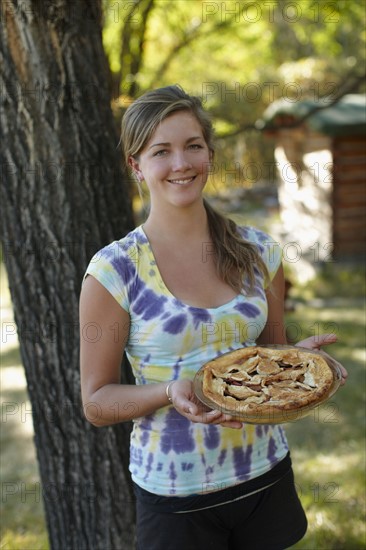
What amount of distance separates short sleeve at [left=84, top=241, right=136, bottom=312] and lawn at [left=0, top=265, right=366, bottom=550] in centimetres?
205

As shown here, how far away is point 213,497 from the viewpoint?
189cm

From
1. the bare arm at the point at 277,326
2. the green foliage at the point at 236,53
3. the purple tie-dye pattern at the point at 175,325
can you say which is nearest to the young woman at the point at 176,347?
the purple tie-dye pattern at the point at 175,325

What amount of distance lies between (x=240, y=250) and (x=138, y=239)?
0.31 metres

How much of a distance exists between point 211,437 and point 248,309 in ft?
1.20

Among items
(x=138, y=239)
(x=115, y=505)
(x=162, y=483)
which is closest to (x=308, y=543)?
(x=115, y=505)

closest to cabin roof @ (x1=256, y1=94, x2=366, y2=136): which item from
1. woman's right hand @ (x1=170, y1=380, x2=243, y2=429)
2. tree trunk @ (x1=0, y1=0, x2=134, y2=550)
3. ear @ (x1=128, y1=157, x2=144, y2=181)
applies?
tree trunk @ (x1=0, y1=0, x2=134, y2=550)

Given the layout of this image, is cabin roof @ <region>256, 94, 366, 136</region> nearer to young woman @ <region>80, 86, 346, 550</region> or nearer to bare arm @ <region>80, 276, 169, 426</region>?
young woman @ <region>80, 86, 346, 550</region>

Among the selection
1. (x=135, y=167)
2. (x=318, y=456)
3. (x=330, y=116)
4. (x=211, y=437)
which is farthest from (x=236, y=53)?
(x=211, y=437)

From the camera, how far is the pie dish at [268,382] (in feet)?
5.73

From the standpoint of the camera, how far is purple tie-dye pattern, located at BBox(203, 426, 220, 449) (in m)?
1.92

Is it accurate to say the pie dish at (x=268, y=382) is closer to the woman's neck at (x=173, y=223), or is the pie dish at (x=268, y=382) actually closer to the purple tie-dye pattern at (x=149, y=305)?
the purple tie-dye pattern at (x=149, y=305)

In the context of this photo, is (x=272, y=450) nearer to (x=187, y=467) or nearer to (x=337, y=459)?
(x=187, y=467)

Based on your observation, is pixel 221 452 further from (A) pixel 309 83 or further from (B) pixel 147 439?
(A) pixel 309 83

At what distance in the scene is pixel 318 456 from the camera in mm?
4773
